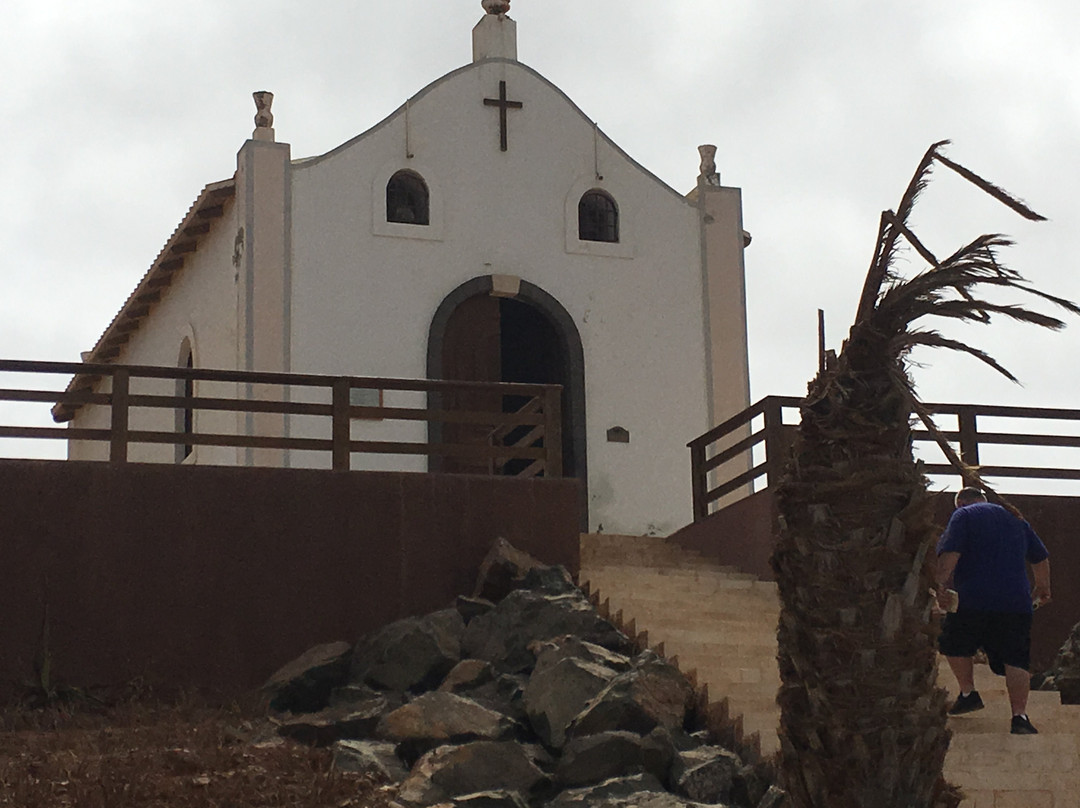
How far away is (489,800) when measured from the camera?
1072 cm

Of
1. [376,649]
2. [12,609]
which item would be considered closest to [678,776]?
[376,649]

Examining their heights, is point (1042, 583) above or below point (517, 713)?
above

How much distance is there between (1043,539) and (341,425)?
661 cm

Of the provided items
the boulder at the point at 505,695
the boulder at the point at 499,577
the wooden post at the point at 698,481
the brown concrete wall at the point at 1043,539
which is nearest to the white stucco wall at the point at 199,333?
the wooden post at the point at 698,481

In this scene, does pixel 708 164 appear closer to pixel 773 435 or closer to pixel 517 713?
pixel 773 435

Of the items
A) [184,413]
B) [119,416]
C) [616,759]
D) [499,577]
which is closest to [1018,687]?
[616,759]

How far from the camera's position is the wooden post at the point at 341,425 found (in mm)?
15758

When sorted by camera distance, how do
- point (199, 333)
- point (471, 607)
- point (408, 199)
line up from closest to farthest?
point (471, 607)
point (408, 199)
point (199, 333)

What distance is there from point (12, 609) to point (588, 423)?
757cm

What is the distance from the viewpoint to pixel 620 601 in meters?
14.5

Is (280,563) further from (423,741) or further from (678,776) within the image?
(678,776)

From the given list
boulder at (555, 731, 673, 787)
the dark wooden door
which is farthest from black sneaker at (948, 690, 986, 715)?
the dark wooden door

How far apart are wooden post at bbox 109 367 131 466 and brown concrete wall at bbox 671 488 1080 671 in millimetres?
5655

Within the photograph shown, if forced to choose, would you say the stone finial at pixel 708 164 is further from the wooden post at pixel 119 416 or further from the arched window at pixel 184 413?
the wooden post at pixel 119 416
